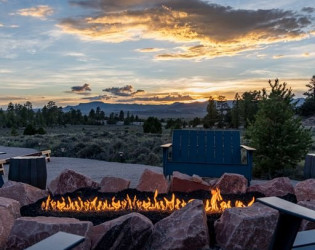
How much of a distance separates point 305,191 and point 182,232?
7.43 ft

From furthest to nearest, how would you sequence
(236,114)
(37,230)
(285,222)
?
(236,114)
(37,230)
(285,222)

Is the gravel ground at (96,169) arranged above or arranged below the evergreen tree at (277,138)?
below

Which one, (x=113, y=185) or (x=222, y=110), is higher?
(x=113, y=185)

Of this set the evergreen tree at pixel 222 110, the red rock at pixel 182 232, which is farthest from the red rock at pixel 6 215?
the evergreen tree at pixel 222 110

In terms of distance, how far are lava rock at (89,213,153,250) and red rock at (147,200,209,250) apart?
4.9 inches

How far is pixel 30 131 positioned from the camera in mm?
30062

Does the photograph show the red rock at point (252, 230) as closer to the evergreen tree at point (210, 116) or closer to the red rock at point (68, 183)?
the red rock at point (68, 183)

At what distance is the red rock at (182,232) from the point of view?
385cm

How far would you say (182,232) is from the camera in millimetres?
3900

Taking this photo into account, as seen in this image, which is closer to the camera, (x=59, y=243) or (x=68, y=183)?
(x=59, y=243)

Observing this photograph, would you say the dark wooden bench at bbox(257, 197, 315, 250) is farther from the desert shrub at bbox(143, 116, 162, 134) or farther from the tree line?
the tree line

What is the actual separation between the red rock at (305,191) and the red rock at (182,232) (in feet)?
6.46

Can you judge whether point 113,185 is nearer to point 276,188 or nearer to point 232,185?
point 232,185

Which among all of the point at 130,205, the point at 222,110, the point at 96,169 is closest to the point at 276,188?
the point at 130,205
